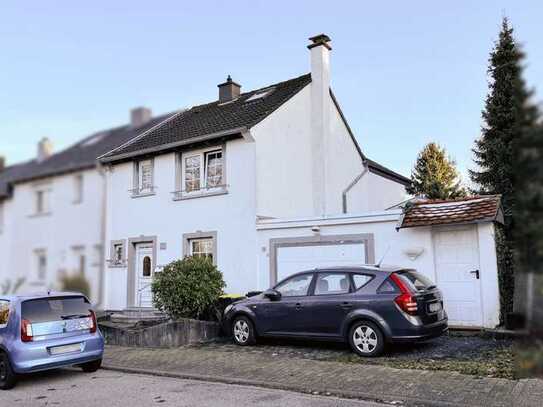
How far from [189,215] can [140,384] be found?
8.16 m

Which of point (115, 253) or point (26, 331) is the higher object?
point (115, 253)

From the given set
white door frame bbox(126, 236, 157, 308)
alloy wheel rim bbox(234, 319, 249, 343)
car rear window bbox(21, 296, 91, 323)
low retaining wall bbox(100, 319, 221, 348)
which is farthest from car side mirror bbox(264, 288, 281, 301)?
white door frame bbox(126, 236, 157, 308)

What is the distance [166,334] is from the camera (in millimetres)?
10977

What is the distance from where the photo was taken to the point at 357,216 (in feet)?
41.2

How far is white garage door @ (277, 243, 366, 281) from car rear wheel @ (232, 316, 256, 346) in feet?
10.2

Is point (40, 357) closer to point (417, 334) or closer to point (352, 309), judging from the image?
point (352, 309)

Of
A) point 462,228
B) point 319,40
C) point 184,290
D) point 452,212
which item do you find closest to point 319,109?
Result: point 319,40

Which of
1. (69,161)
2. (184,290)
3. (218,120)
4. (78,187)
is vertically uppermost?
(218,120)

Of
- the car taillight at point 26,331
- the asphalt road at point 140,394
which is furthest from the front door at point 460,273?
the car taillight at point 26,331

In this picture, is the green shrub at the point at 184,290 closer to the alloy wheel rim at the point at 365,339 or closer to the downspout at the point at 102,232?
the alloy wheel rim at the point at 365,339

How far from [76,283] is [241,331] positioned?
6072 mm

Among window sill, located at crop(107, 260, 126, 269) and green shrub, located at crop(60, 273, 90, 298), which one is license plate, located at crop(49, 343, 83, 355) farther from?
window sill, located at crop(107, 260, 126, 269)

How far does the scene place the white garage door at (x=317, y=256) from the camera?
12578 millimetres

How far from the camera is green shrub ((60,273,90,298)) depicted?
194 inches
